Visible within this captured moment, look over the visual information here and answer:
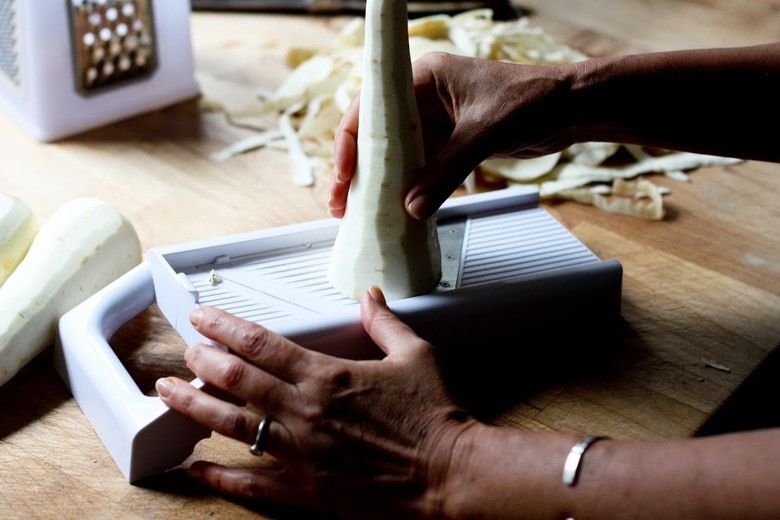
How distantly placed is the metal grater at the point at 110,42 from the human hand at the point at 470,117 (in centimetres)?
70

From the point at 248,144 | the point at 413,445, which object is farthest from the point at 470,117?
the point at 248,144

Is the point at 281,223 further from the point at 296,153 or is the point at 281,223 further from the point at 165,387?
the point at 165,387

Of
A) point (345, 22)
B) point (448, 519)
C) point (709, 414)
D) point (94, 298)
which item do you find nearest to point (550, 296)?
point (709, 414)

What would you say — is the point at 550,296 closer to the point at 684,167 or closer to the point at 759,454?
the point at 759,454

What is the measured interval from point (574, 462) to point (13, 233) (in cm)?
82

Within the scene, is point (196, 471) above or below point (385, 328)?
below

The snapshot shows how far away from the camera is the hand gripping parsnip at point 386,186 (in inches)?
→ 43.3

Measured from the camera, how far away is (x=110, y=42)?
1739mm

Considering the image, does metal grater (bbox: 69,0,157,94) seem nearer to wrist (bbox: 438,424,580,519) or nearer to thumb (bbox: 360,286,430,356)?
thumb (bbox: 360,286,430,356)

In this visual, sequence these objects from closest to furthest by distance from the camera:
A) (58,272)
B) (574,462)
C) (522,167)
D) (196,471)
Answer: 1. (574,462)
2. (196,471)
3. (58,272)
4. (522,167)

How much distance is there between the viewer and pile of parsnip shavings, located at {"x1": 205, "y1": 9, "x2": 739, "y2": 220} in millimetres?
1641

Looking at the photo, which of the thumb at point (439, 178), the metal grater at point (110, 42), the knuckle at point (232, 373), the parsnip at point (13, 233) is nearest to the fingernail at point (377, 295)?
the thumb at point (439, 178)

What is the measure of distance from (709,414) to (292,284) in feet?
1.80

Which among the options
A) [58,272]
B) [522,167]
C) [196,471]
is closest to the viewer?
[196,471]
